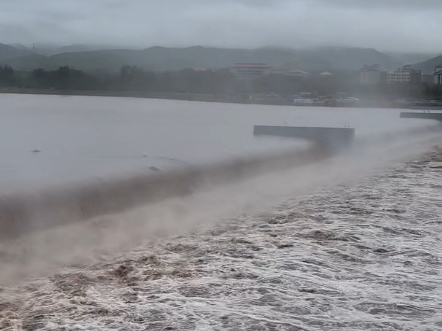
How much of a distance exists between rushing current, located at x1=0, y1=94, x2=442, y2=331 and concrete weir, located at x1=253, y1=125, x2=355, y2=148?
29.7ft

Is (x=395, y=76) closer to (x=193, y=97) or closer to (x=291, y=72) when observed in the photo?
(x=291, y=72)

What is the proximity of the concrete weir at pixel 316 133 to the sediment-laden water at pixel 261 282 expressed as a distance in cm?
1077

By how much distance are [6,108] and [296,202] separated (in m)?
8.27

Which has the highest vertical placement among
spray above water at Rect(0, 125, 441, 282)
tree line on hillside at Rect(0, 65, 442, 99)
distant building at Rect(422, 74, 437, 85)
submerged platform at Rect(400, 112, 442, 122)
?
distant building at Rect(422, 74, 437, 85)

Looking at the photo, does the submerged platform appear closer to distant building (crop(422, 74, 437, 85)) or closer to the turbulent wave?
distant building (crop(422, 74, 437, 85))

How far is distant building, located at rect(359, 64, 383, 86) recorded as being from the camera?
28677 millimetres

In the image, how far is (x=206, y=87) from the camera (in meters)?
20.9

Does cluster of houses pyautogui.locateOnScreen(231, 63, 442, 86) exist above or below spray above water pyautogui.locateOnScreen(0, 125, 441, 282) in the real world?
above

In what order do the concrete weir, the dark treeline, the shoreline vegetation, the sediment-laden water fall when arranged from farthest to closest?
the concrete weir, the shoreline vegetation, the dark treeline, the sediment-laden water

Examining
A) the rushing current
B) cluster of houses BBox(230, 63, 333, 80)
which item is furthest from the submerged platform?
the rushing current

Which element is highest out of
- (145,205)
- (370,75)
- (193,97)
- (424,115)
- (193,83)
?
(370,75)

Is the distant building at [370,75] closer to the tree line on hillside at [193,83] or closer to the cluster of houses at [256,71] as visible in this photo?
the tree line on hillside at [193,83]

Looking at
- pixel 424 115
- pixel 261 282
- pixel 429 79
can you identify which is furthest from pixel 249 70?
pixel 261 282

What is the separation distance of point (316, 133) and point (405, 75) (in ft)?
36.3
